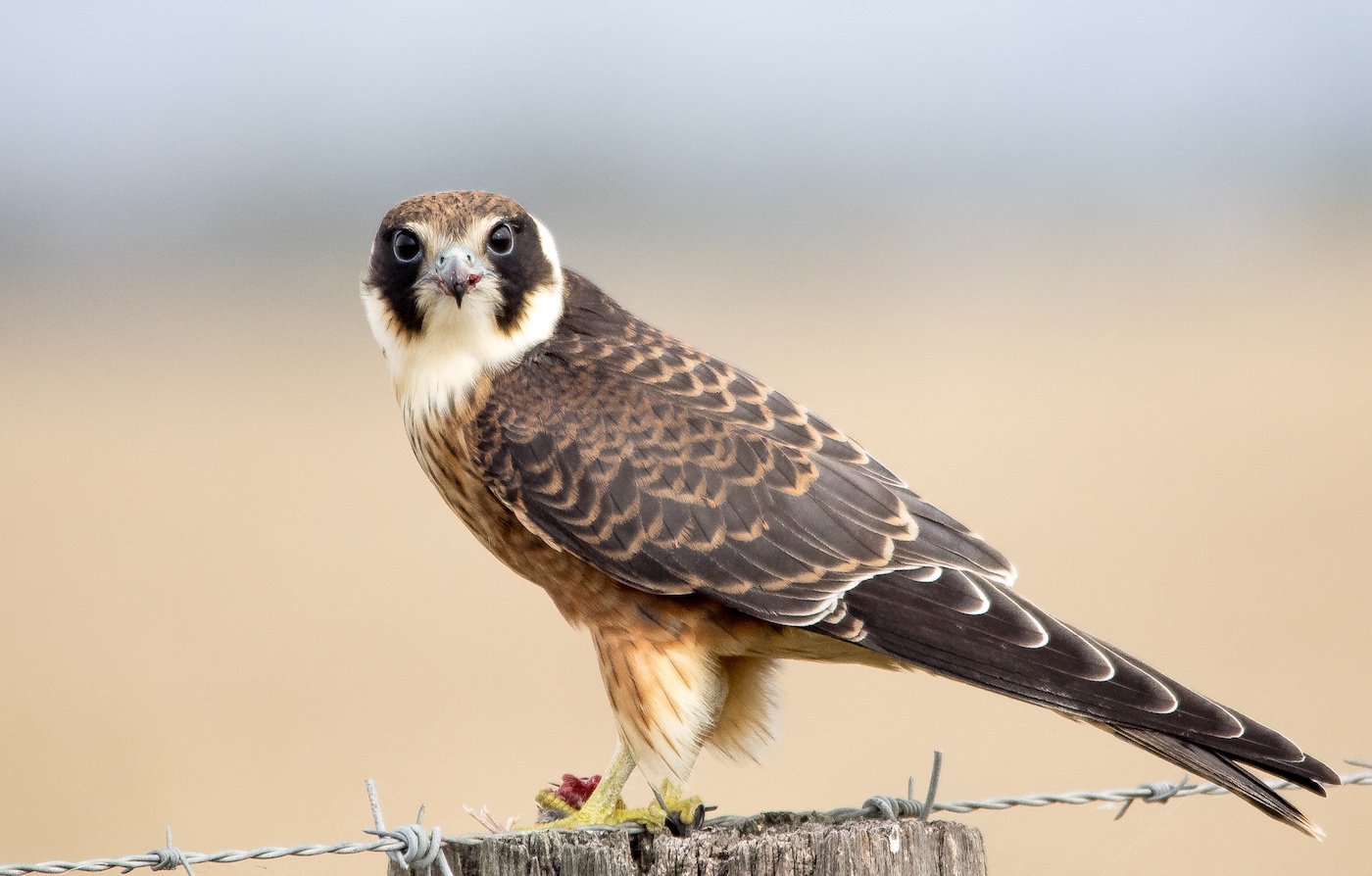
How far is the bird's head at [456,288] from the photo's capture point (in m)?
3.77

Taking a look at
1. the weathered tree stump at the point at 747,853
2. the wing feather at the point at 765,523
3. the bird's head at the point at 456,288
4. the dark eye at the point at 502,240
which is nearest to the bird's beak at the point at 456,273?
the bird's head at the point at 456,288

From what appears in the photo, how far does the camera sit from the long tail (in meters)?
3.03

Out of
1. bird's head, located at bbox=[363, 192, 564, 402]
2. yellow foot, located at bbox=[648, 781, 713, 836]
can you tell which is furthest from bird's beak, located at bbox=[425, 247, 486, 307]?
yellow foot, located at bbox=[648, 781, 713, 836]

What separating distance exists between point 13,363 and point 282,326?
3.12 metres

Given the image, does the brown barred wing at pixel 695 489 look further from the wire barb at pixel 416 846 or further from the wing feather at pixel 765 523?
the wire barb at pixel 416 846

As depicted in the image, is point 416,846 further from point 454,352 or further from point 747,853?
point 454,352

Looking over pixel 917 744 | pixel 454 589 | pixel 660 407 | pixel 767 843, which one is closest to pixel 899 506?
pixel 660 407

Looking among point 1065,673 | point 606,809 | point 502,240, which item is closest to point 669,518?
point 606,809

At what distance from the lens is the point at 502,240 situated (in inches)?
154

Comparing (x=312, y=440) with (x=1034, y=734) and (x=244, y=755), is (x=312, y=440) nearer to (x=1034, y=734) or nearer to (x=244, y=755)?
(x=244, y=755)

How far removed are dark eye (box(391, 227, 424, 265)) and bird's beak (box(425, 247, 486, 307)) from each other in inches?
3.3

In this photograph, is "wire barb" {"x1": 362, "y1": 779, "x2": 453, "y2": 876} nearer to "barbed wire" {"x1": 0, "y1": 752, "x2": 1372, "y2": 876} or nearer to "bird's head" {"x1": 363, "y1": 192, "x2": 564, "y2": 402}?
"barbed wire" {"x1": 0, "y1": 752, "x2": 1372, "y2": 876}

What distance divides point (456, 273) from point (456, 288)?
37mm

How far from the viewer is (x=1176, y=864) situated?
6.91 meters
